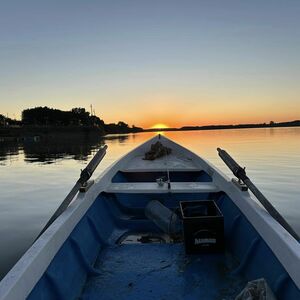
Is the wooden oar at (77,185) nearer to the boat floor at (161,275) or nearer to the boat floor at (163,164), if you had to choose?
the boat floor at (161,275)

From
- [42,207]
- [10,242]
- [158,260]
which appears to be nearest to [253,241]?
[158,260]

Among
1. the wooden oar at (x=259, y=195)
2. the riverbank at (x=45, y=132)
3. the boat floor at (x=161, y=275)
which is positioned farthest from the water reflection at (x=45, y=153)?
the riverbank at (x=45, y=132)

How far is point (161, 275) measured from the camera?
4.23 m

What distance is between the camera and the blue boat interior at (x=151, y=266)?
11.2ft

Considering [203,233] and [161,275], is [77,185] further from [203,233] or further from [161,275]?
[203,233]

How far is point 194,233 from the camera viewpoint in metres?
4.67

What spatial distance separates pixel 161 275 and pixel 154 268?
0.22 m

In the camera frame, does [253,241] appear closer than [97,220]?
Yes

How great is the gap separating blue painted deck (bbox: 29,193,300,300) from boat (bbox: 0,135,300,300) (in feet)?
0.04

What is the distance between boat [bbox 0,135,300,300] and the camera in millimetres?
3029

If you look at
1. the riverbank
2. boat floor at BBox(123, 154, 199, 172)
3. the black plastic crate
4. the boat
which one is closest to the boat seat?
the boat

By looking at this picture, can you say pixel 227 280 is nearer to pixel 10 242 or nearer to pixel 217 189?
pixel 217 189

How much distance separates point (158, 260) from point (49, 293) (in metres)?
1.94

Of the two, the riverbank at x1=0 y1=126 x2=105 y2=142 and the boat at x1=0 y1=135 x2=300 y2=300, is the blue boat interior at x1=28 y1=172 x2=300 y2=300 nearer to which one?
the boat at x1=0 y1=135 x2=300 y2=300
